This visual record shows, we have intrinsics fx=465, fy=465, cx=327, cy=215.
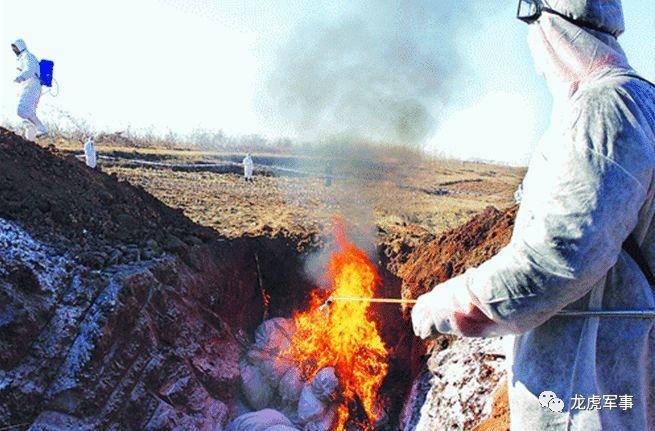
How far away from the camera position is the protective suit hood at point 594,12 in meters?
1.68

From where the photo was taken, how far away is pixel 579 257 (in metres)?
1.37

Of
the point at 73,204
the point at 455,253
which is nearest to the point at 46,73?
the point at 73,204

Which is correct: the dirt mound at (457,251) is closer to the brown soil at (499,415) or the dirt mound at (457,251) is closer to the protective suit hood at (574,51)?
the brown soil at (499,415)

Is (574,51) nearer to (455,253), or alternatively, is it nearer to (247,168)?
(455,253)

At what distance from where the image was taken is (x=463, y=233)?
6.39 m

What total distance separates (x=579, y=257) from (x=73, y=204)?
197 inches

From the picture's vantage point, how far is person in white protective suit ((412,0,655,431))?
1.38 meters

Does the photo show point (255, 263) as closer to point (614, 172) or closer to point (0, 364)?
point (0, 364)

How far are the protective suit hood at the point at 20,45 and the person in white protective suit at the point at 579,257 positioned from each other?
9637 mm

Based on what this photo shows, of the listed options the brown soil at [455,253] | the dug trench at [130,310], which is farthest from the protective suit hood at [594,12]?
the brown soil at [455,253]

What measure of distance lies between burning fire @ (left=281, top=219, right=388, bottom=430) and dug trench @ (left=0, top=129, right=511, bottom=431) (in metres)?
0.13

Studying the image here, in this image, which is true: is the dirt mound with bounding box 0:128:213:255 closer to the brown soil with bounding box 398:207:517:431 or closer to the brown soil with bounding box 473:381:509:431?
the brown soil with bounding box 398:207:517:431

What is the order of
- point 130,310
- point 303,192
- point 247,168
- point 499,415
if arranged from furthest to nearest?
point 247,168 → point 303,192 → point 130,310 → point 499,415

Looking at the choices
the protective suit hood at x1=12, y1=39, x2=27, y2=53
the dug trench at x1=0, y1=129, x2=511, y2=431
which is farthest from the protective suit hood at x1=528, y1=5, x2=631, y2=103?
the protective suit hood at x1=12, y1=39, x2=27, y2=53
